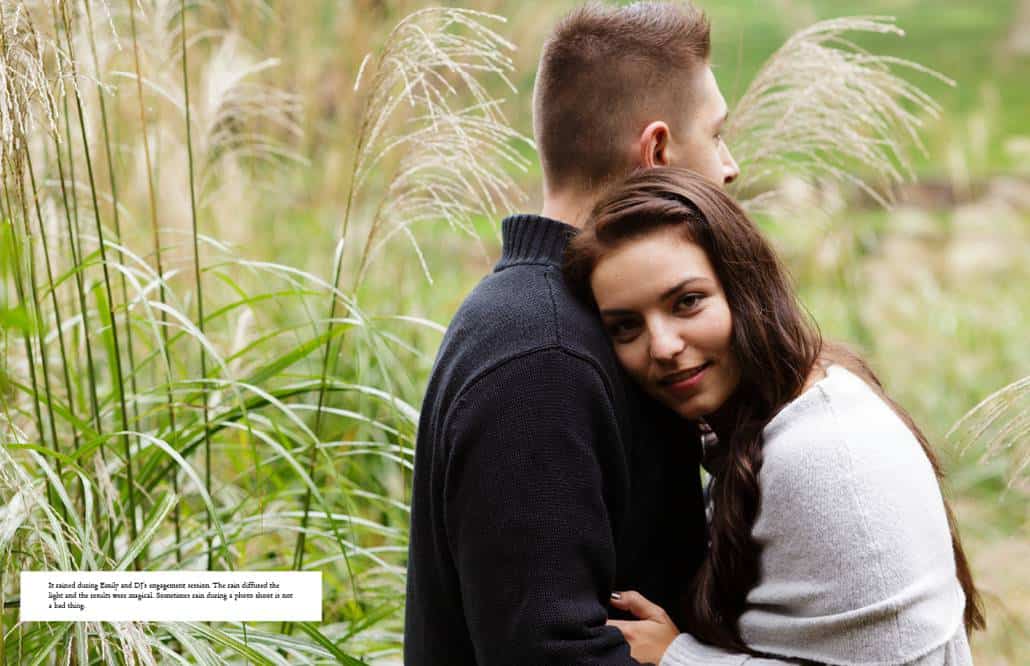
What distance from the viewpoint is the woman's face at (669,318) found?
1542 mm

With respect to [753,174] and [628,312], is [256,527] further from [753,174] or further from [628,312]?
[753,174]

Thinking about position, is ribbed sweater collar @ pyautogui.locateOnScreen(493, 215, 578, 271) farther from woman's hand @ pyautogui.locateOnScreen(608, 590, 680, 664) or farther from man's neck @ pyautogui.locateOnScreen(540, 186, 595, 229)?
woman's hand @ pyautogui.locateOnScreen(608, 590, 680, 664)

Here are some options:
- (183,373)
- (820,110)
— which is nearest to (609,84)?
(820,110)

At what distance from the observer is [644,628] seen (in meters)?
1.59

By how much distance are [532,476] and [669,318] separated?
298mm

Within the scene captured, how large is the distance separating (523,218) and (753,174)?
1.06 meters

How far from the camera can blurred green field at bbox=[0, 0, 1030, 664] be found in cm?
198

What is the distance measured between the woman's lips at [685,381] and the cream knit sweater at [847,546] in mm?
113

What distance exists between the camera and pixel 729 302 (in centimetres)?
161

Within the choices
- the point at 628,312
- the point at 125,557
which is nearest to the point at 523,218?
the point at 628,312

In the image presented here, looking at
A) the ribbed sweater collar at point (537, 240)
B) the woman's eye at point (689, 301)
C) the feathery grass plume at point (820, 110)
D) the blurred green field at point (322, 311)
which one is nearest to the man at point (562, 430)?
the ribbed sweater collar at point (537, 240)
